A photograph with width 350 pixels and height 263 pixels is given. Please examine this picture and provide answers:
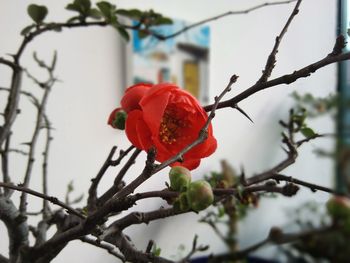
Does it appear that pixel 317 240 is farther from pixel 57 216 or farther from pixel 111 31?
pixel 111 31

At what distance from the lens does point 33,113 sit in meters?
0.59

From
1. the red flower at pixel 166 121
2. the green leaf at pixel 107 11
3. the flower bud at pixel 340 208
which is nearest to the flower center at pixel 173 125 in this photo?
the red flower at pixel 166 121

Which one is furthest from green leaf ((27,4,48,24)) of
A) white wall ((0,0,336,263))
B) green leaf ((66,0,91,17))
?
white wall ((0,0,336,263))

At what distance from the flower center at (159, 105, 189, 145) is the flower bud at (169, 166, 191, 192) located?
0.04 metres

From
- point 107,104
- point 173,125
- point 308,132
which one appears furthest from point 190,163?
point 107,104

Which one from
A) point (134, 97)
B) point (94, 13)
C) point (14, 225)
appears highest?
point (94, 13)

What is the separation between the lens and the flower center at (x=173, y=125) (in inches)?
9.0

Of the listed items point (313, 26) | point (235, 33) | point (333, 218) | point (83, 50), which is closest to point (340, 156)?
point (333, 218)

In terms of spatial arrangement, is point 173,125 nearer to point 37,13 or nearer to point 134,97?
point 134,97

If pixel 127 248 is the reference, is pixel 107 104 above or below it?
above

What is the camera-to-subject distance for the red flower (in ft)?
0.66

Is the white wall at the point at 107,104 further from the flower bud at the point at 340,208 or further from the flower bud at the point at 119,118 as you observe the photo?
the flower bud at the point at 340,208

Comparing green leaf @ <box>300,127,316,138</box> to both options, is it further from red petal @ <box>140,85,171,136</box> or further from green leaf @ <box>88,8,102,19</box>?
green leaf @ <box>88,8,102,19</box>

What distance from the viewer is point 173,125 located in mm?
234
